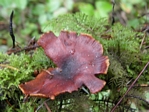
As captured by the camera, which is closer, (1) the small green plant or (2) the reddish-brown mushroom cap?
(2) the reddish-brown mushroom cap

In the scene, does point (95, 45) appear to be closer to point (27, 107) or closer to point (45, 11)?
point (27, 107)

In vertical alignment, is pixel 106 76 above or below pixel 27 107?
above

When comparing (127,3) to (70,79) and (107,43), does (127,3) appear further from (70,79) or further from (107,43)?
(70,79)

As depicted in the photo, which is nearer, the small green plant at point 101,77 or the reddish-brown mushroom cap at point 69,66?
the reddish-brown mushroom cap at point 69,66

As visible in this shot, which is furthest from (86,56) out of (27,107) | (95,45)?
(27,107)

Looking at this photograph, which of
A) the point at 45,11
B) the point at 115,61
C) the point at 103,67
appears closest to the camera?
the point at 103,67

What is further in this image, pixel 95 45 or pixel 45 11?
pixel 45 11

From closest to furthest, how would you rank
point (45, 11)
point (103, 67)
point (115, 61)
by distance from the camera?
point (103, 67)
point (115, 61)
point (45, 11)

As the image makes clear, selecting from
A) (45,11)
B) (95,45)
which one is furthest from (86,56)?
(45,11)
